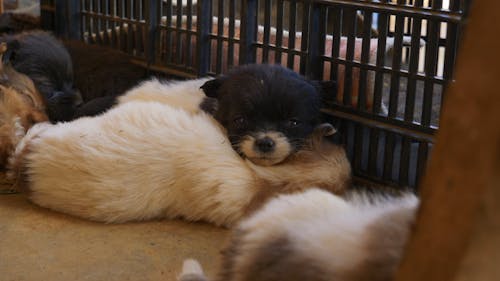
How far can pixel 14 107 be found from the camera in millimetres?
3166

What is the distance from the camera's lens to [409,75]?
2.71 meters

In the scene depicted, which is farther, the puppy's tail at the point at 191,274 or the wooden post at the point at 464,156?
the puppy's tail at the point at 191,274

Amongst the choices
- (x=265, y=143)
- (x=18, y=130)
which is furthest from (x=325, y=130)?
(x=18, y=130)

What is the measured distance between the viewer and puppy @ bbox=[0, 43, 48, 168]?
9.96 feet

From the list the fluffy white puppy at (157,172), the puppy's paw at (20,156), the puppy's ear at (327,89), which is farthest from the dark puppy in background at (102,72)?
the puppy's ear at (327,89)

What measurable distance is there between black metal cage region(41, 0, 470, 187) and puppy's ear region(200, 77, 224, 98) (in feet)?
1.26

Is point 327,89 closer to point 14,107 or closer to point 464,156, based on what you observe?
point 14,107

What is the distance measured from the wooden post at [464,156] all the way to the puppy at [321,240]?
24cm

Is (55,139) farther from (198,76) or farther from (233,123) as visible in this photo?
(198,76)

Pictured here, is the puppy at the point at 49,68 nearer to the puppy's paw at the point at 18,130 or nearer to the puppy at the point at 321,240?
the puppy's paw at the point at 18,130

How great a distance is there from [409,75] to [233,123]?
0.67 meters

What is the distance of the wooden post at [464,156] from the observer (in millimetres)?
866

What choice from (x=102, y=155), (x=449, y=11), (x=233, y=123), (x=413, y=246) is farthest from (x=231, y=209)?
(x=413, y=246)

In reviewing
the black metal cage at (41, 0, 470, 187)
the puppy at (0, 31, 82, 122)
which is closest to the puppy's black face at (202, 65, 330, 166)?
the black metal cage at (41, 0, 470, 187)
